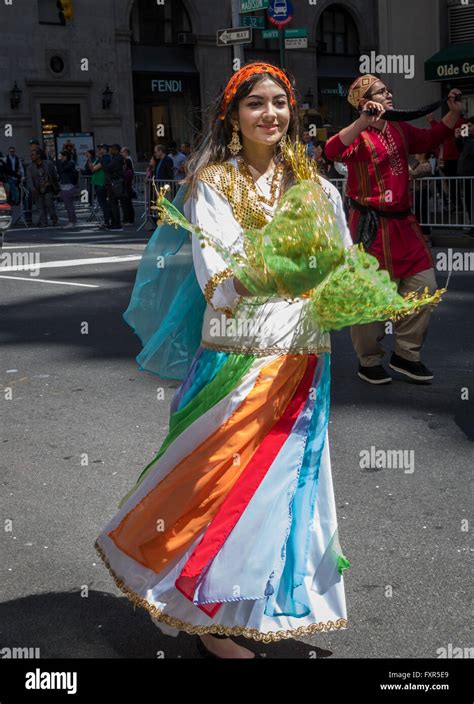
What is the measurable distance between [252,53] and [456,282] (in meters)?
31.7

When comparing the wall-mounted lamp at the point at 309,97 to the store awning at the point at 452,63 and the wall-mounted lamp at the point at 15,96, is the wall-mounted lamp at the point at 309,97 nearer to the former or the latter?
the wall-mounted lamp at the point at 15,96

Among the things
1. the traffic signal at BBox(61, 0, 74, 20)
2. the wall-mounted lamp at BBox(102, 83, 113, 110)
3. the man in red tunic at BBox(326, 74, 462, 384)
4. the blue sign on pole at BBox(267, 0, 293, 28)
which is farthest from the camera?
the wall-mounted lamp at BBox(102, 83, 113, 110)

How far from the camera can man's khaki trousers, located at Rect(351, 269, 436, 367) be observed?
6.83 m

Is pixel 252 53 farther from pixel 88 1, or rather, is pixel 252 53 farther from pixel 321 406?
pixel 321 406

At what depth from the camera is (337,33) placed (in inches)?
1762

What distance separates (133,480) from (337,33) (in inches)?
1682

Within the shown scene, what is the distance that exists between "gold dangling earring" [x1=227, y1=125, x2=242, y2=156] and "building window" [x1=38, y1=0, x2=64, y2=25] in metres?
34.5

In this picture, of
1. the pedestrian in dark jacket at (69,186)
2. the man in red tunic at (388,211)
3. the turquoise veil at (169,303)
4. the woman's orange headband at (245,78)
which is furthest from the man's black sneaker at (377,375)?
the pedestrian in dark jacket at (69,186)

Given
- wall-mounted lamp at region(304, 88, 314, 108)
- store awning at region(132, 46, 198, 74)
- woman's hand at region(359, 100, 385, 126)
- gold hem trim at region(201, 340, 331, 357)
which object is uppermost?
store awning at region(132, 46, 198, 74)

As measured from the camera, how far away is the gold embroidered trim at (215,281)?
291cm

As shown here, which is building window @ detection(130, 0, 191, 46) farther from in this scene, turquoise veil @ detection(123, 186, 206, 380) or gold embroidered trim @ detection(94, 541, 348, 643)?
gold embroidered trim @ detection(94, 541, 348, 643)

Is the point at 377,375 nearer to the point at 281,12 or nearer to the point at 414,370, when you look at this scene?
the point at 414,370

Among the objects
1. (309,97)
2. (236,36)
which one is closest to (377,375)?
(236,36)

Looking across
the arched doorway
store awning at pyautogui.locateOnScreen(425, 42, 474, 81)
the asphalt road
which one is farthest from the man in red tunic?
the arched doorway
